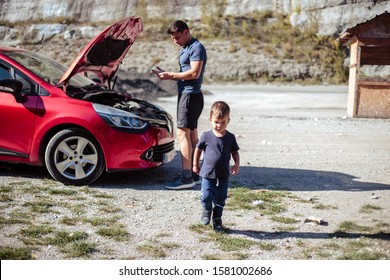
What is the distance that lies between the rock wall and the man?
2073cm

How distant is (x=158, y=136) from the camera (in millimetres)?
6492

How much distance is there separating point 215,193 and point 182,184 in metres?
1.66

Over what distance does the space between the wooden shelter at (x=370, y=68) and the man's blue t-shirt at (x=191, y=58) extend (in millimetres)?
7541

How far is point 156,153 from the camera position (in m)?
6.52

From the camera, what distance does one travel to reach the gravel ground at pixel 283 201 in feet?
14.3

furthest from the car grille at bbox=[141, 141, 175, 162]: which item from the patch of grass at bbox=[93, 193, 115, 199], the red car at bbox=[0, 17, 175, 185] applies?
the patch of grass at bbox=[93, 193, 115, 199]

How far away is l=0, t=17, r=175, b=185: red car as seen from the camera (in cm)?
618

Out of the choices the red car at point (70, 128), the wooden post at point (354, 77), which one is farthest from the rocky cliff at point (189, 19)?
the red car at point (70, 128)

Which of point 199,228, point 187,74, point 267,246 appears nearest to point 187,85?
point 187,74

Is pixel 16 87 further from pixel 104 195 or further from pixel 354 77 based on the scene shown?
pixel 354 77

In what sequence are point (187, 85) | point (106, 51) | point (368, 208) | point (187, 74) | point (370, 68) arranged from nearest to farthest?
point (368, 208)
point (187, 74)
point (187, 85)
point (106, 51)
point (370, 68)

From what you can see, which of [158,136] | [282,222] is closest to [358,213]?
[282,222]

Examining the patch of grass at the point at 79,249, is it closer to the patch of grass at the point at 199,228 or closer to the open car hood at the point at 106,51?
the patch of grass at the point at 199,228
